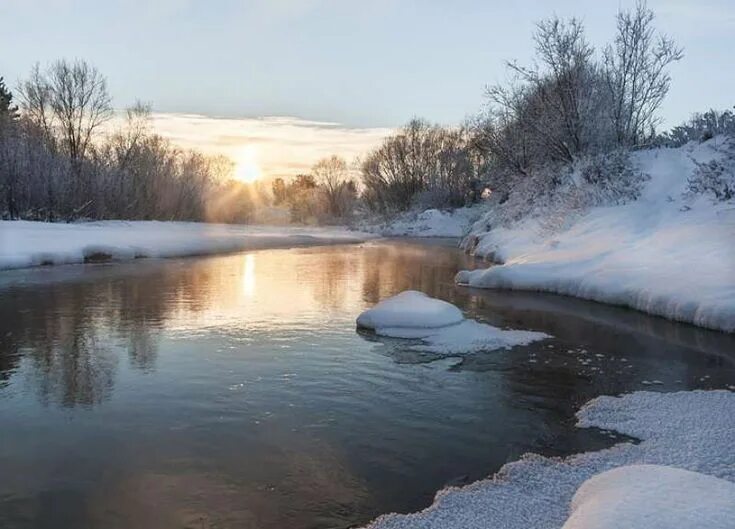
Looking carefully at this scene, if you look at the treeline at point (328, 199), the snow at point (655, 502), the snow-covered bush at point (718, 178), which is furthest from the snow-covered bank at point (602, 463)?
the treeline at point (328, 199)

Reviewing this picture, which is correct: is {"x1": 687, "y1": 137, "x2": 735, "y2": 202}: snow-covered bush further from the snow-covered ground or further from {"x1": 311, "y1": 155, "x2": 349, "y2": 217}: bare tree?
{"x1": 311, "y1": 155, "x2": 349, "y2": 217}: bare tree

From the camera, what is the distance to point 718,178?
53.1ft

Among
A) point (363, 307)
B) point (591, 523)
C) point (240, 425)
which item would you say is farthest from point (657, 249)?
point (591, 523)

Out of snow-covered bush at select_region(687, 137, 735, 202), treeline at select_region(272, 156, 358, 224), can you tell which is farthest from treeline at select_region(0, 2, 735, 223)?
treeline at select_region(272, 156, 358, 224)

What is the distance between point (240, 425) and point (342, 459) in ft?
4.37

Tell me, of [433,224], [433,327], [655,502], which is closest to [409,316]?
[433,327]

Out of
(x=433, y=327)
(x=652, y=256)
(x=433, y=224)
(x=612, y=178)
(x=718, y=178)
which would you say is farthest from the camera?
(x=433, y=224)

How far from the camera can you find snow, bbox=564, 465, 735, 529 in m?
3.30

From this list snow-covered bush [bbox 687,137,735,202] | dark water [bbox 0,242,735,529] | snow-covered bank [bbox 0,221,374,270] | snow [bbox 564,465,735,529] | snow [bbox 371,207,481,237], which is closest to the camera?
snow [bbox 564,465,735,529]

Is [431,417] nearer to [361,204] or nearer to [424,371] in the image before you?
[424,371]

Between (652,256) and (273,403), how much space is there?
10372 millimetres

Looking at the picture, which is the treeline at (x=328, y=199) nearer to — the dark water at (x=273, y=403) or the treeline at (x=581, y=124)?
the treeline at (x=581, y=124)

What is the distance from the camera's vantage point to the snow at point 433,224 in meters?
58.7

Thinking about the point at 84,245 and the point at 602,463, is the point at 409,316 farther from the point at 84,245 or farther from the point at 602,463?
the point at 84,245
